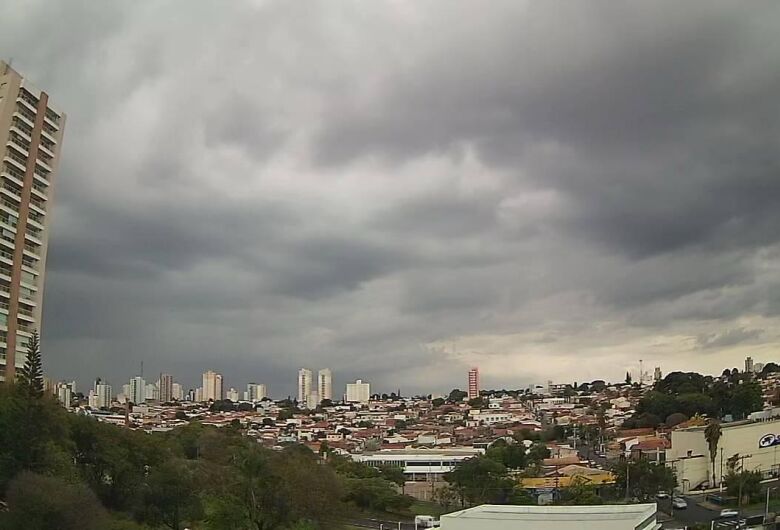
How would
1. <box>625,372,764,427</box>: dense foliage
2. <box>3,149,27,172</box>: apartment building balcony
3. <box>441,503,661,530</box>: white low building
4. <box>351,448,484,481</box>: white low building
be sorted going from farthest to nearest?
<box>625,372,764,427</box>: dense foliage
<box>351,448,484,481</box>: white low building
<box>3,149,27,172</box>: apartment building balcony
<box>441,503,661,530</box>: white low building

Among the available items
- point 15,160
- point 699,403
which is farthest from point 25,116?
point 699,403

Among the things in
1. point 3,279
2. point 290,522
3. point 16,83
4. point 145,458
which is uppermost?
point 16,83

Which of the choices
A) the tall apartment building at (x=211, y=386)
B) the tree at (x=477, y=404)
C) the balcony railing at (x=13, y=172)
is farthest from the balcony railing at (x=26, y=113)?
the tall apartment building at (x=211, y=386)

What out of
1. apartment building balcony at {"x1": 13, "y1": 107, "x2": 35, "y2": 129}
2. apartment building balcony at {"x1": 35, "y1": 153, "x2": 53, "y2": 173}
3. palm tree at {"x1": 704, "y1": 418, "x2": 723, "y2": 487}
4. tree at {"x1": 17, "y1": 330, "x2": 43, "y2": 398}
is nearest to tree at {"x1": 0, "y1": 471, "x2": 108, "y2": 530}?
tree at {"x1": 17, "y1": 330, "x2": 43, "y2": 398}

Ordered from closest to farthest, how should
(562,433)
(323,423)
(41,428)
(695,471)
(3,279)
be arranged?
(41,428), (3,279), (695,471), (562,433), (323,423)

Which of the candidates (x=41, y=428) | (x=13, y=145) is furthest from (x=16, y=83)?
(x=41, y=428)

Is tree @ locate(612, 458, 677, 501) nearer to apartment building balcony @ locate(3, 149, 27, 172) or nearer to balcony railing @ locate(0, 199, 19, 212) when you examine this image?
balcony railing @ locate(0, 199, 19, 212)

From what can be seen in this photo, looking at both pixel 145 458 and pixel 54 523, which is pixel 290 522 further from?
pixel 54 523
